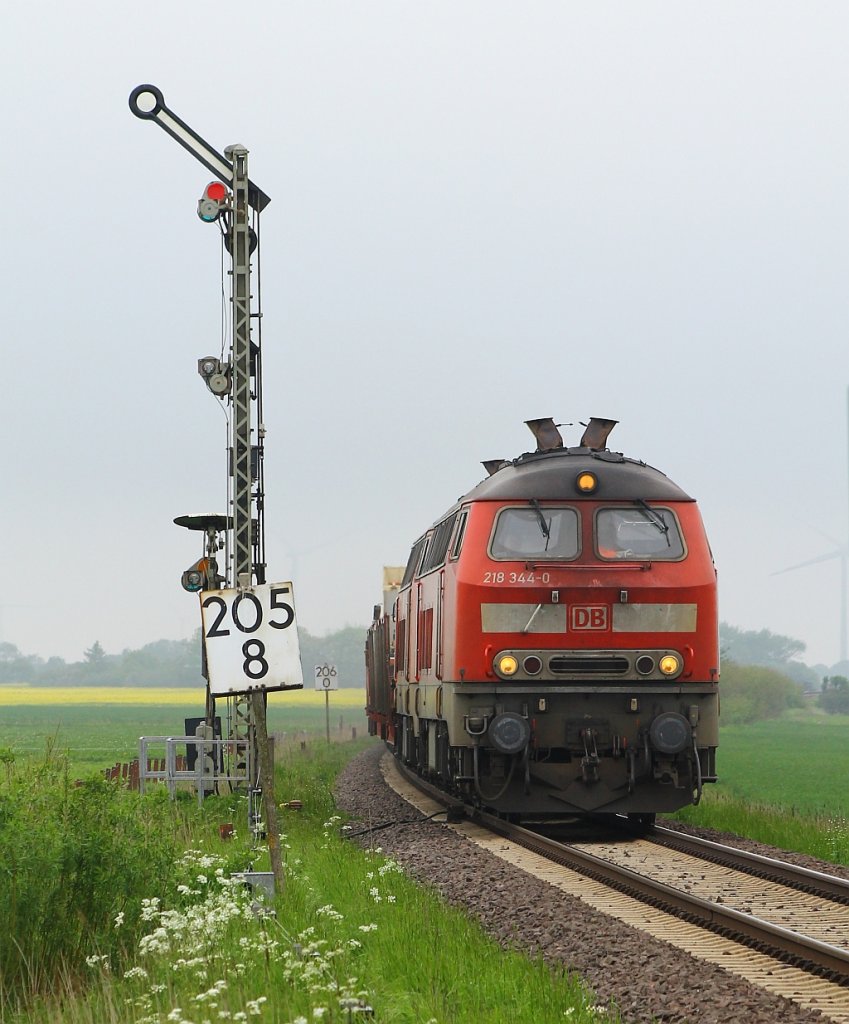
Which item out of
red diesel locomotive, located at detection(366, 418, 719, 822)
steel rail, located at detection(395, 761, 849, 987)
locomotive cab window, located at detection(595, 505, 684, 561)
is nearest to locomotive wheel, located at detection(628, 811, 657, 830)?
red diesel locomotive, located at detection(366, 418, 719, 822)

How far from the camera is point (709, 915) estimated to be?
9.98 m

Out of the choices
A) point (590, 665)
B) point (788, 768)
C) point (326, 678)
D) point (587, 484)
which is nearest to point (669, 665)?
point (590, 665)

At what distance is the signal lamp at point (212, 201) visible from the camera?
680 inches

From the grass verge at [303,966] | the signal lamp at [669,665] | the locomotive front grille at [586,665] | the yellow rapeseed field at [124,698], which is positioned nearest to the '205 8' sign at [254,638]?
the grass verge at [303,966]

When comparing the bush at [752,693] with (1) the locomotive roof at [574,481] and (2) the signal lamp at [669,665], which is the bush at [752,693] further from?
(2) the signal lamp at [669,665]

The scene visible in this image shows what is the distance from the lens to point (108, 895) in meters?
9.15

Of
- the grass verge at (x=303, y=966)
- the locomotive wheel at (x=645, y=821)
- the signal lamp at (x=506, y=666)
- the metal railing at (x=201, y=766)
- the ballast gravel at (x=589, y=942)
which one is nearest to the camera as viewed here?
the grass verge at (x=303, y=966)

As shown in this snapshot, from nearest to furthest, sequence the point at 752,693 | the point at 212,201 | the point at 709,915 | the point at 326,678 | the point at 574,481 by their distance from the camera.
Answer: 1. the point at 709,915
2. the point at 574,481
3. the point at 212,201
4. the point at 326,678
5. the point at 752,693

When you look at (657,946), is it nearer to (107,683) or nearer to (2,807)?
(2,807)

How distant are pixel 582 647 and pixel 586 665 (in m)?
0.19

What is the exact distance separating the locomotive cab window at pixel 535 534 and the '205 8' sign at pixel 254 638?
6.19 m

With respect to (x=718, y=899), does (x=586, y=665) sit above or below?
above

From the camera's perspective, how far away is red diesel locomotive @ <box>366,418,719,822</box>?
48.5 ft

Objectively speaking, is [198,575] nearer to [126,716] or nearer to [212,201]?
[212,201]
